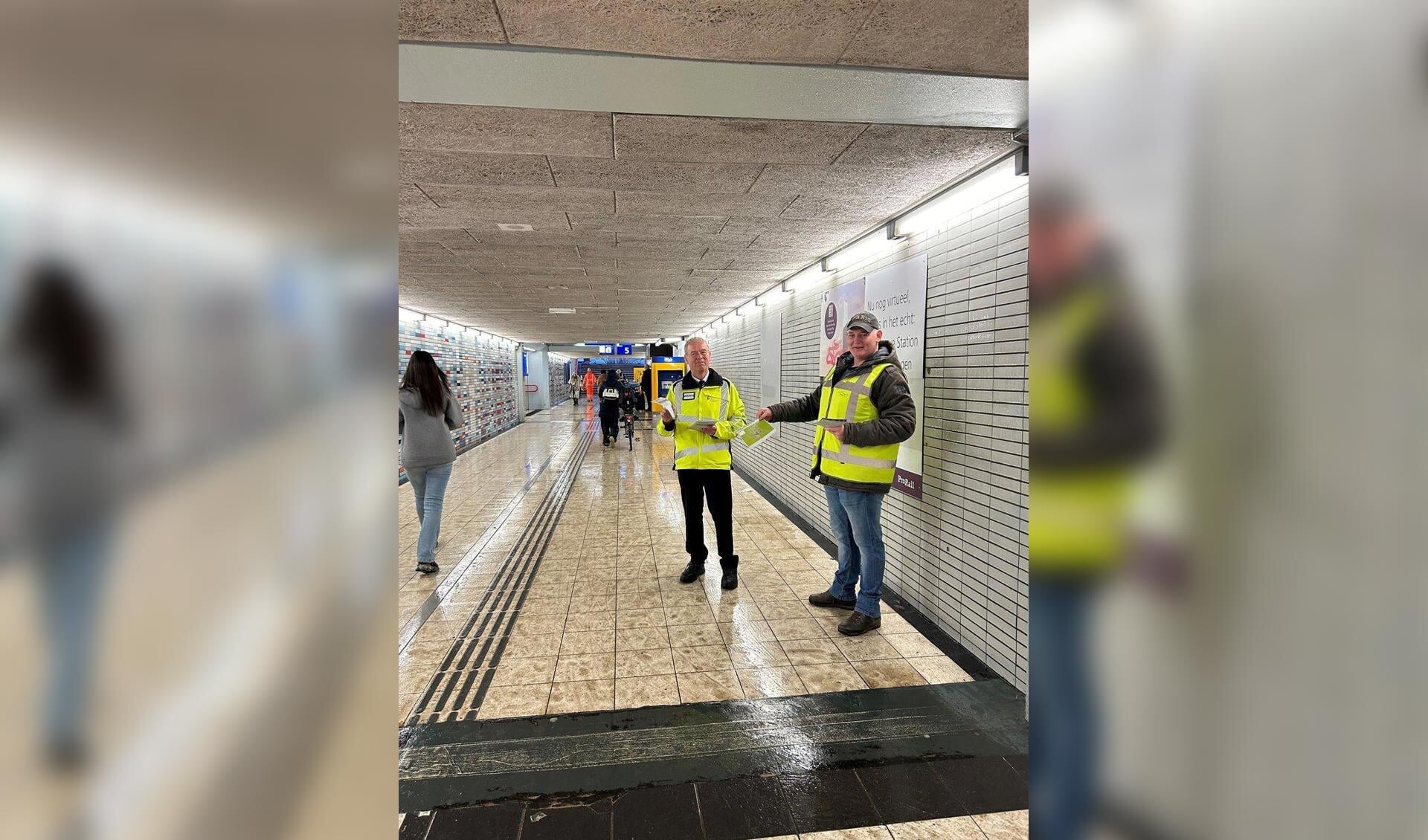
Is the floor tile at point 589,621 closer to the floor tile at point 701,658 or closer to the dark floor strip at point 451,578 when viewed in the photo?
the floor tile at point 701,658

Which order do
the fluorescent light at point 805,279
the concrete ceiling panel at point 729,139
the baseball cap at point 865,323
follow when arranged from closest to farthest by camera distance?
the concrete ceiling panel at point 729,139
the baseball cap at point 865,323
the fluorescent light at point 805,279

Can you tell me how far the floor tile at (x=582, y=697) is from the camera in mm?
3035

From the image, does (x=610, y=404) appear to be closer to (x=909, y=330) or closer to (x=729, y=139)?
(x=909, y=330)

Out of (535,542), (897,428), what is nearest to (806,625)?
(897,428)

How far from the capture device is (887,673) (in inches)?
133

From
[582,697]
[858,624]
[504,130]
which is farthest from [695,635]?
[504,130]

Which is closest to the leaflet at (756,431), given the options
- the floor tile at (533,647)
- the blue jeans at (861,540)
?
the blue jeans at (861,540)

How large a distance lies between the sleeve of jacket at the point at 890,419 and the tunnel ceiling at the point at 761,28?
1771 millimetres
